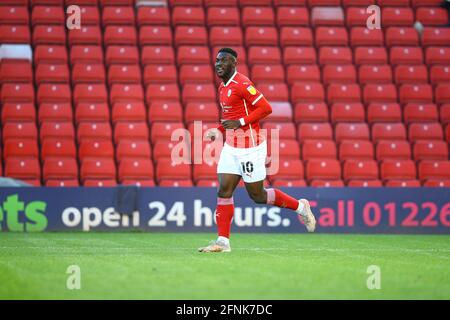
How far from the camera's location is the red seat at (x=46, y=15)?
1838 cm

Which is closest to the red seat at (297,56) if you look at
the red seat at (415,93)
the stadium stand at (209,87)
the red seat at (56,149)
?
the stadium stand at (209,87)

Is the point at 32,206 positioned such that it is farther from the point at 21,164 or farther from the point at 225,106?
the point at 225,106

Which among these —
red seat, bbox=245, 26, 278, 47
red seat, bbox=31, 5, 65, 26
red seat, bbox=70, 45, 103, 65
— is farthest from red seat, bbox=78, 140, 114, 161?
red seat, bbox=245, 26, 278, 47

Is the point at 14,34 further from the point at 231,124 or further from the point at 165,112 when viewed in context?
the point at 231,124

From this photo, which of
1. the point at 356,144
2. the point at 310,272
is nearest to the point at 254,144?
the point at 310,272

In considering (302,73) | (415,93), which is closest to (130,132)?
(302,73)

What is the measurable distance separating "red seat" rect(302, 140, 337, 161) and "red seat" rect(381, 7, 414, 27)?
14.7 ft

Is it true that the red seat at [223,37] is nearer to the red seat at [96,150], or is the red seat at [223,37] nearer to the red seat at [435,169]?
the red seat at [96,150]

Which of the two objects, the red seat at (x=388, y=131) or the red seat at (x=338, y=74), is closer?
the red seat at (x=388, y=131)

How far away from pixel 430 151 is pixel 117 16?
6.89m

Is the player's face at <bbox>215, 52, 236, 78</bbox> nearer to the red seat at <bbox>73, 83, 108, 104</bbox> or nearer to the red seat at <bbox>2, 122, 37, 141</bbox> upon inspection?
the red seat at <bbox>2, 122, 37, 141</bbox>

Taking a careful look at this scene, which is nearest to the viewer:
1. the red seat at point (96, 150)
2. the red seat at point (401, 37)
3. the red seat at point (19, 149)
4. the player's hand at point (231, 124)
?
the player's hand at point (231, 124)

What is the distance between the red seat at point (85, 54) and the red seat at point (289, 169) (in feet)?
14.4

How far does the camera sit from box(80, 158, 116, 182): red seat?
50.7ft
